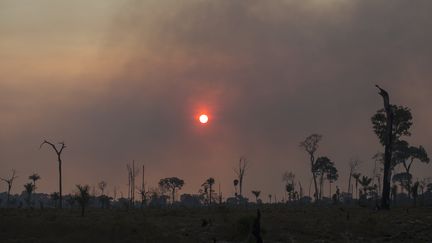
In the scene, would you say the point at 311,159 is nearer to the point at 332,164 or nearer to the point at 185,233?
the point at 332,164

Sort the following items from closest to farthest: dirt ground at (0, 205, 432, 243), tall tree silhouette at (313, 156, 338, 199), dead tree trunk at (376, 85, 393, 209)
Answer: dirt ground at (0, 205, 432, 243) < dead tree trunk at (376, 85, 393, 209) < tall tree silhouette at (313, 156, 338, 199)

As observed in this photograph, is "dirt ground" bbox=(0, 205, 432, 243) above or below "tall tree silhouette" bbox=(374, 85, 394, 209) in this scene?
below

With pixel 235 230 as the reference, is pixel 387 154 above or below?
above

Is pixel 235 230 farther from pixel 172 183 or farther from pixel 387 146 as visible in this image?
pixel 172 183

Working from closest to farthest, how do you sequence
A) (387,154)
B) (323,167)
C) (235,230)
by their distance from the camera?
(235,230), (387,154), (323,167)

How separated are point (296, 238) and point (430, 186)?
4008 inches

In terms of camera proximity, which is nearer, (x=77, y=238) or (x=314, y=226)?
(x=77, y=238)

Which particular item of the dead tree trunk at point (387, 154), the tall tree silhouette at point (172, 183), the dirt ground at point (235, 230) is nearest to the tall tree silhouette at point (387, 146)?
the dead tree trunk at point (387, 154)

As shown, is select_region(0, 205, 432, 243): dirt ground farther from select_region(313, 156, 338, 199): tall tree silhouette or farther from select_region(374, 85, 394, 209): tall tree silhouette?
select_region(313, 156, 338, 199): tall tree silhouette

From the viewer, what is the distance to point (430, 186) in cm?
12462

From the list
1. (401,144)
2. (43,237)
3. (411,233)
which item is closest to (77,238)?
(43,237)

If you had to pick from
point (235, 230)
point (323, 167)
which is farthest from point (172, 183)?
point (235, 230)

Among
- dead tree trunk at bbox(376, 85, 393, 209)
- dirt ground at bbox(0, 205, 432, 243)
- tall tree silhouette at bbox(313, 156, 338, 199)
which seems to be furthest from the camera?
tall tree silhouette at bbox(313, 156, 338, 199)

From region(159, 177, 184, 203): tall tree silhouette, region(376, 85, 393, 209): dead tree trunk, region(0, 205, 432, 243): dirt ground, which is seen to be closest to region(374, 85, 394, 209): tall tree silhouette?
region(376, 85, 393, 209): dead tree trunk
